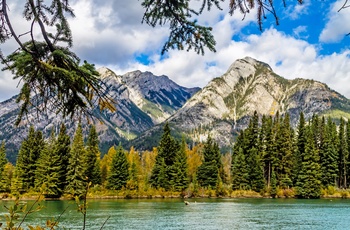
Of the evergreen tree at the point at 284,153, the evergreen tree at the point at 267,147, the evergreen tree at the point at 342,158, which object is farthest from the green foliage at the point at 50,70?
the evergreen tree at the point at 342,158

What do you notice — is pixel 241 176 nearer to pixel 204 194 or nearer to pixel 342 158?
pixel 204 194

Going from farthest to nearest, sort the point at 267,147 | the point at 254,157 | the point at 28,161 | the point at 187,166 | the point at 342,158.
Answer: the point at 342,158 → the point at 267,147 → the point at 254,157 → the point at 187,166 → the point at 28,161

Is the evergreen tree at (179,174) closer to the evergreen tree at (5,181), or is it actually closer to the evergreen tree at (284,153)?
the evergreen tree at (284,153)

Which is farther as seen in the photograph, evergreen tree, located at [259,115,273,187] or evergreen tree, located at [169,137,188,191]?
evergreen tree, located at [259,115,273,187]

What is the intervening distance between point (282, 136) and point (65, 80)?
80.6 m

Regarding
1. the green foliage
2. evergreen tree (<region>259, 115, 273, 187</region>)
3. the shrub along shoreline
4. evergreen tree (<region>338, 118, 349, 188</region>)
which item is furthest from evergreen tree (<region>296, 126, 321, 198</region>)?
the green foliage

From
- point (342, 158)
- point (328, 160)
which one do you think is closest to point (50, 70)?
point (328, 160)

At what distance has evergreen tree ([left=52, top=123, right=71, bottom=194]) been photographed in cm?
6859

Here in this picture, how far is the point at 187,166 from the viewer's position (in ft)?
251

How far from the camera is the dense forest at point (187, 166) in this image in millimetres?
69438

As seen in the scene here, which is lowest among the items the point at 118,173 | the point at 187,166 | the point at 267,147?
the point at 118,173

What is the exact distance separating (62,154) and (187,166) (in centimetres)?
2343

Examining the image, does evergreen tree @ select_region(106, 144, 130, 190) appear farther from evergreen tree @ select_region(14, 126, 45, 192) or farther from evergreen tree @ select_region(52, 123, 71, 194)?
evergreen tree @ select_region(14, 126, 45, 192)

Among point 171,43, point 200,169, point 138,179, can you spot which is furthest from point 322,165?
point 171,43
